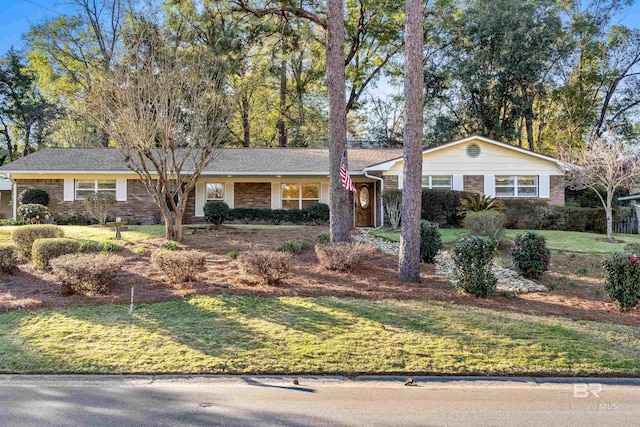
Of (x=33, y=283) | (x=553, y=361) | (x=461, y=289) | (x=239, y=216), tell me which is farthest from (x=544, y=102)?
(x=33, y=283)

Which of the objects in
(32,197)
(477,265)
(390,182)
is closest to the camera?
(477,265)

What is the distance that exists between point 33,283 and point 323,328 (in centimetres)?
613

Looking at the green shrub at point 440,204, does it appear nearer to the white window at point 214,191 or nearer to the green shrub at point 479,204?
the green shrub at point 479,204

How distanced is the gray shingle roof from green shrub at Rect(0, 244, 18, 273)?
413 inches

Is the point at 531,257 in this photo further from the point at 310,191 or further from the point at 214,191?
the point at 214,191

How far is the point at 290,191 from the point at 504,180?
32.4ft

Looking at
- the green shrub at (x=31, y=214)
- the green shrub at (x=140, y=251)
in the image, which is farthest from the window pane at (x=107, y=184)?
the green shrub at (x=140, y=251)

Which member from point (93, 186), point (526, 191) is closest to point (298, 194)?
point (93, 186)

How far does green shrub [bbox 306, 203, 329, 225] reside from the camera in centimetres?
1864

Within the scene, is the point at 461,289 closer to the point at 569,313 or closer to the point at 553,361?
the point at 569,313

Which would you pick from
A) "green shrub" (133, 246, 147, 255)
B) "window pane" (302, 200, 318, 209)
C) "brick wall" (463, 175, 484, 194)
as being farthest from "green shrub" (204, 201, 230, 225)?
→ "brick wall" (463, 175, 484, 194)

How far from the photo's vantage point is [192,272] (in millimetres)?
8016

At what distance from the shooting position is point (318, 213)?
18625mm

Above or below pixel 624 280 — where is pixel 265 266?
above
